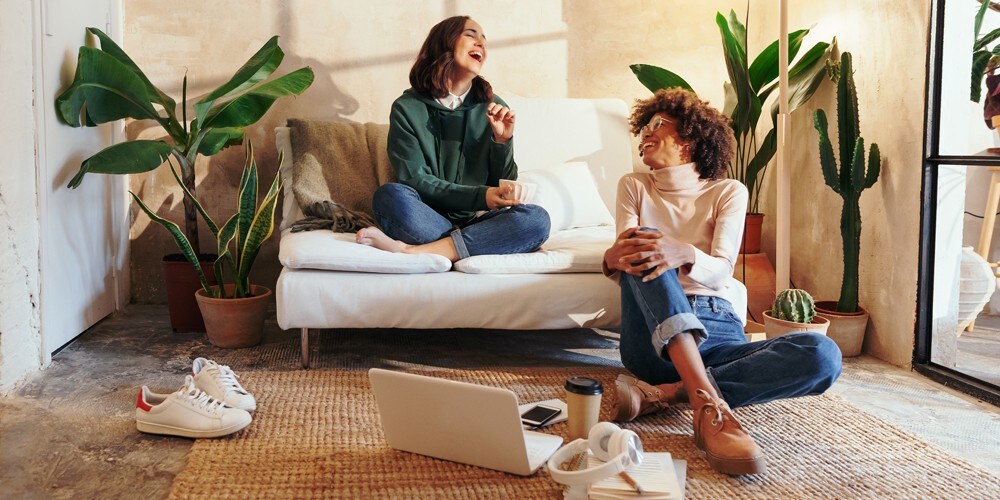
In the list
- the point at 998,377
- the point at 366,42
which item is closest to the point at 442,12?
the point at 366,42

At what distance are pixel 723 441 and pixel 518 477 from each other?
45 centimetres

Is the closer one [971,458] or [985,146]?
[971,458]

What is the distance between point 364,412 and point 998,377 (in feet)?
6.05

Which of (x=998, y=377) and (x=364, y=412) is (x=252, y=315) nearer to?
(x=364, y=412)

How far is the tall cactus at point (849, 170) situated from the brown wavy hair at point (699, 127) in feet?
2.36

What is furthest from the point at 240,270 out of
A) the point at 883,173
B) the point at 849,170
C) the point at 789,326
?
the point at 883,173

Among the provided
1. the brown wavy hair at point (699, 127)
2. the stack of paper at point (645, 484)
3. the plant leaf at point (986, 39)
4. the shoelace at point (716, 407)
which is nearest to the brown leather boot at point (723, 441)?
the shoelace at point (716, 407)

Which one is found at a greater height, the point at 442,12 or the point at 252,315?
the point at 442,12

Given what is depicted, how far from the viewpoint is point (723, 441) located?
1.80 metres

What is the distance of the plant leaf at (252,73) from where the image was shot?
9.94 ft

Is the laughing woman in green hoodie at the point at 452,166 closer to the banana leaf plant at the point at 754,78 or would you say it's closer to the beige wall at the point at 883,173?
the banana leaf plant at the point at 754,78

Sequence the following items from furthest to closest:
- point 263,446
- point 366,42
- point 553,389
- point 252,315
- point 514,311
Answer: point 366,42 → point 252,315 → point 514,311 → point 553,389 → point 263,446

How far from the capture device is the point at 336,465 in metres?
1.81

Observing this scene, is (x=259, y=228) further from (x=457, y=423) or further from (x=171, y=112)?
(x=457, y=423)
